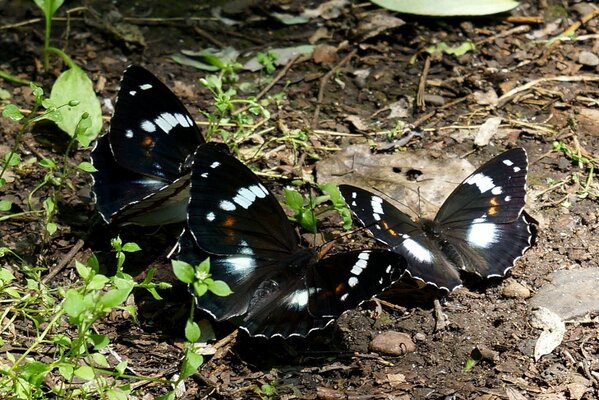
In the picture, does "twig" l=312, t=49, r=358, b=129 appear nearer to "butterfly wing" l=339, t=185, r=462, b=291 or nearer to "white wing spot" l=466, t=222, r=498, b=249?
"butterfly wing" l=339, t=185, r=462, b=291

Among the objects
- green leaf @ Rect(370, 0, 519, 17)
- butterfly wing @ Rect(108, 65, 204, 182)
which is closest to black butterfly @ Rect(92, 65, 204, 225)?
butterfly wing @ Rect(108, 65, 204, 182)

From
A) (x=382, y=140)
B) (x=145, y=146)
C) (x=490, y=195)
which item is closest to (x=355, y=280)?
(x=490, y=195)

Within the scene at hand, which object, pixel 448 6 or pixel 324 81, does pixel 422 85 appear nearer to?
pixel 324 81

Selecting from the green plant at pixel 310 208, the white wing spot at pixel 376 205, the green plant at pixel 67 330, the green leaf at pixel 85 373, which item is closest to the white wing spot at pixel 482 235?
the white wing spot at pixel 376 205

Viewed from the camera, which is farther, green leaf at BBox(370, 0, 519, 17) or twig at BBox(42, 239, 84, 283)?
green leaf at BBox(370, 0, 519, 17)

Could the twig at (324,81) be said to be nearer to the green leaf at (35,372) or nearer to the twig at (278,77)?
the twig at (278,77)

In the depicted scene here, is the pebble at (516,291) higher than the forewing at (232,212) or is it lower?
lower
